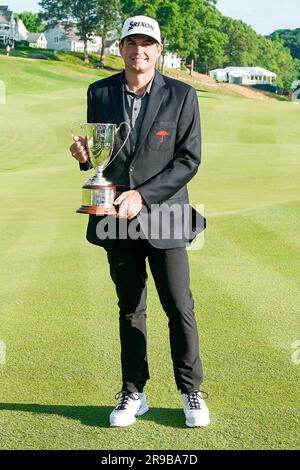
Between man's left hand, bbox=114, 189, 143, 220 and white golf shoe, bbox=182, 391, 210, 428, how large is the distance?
1215mm

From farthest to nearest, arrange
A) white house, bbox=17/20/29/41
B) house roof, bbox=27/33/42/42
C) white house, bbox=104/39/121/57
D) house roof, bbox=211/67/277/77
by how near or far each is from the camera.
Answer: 1. house roof, bbox=211/67/277/77
2. house roof, bbox=27/33/42/42
3. white house, bbox=17/20/29/41
4. white house, bbox=104/39/121/57

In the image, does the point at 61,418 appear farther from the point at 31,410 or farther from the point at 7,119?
the point at 7,119

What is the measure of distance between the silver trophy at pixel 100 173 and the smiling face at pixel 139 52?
0.37 metres

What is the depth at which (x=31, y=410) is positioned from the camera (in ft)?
17.8

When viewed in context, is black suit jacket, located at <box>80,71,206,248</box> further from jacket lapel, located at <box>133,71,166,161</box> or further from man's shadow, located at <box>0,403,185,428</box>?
man's shadow, located at <box>0,403,185,428</box>

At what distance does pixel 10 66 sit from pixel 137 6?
41.1 metres

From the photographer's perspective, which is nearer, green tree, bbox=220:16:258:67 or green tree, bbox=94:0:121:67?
green tree, bbox=94:0:121:67

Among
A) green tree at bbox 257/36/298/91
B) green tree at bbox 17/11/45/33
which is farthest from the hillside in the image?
green tree at bbox 257/36/298/91

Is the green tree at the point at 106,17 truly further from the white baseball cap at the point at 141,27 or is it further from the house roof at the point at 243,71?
the white baseball cap at the point at 141,27

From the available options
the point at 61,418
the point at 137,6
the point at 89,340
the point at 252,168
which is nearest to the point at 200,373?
the point at 61,418

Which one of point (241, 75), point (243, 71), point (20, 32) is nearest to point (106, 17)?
point (20, 32)

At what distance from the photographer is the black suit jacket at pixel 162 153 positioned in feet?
17.1

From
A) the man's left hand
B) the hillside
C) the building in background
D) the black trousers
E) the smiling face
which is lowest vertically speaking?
the building in background

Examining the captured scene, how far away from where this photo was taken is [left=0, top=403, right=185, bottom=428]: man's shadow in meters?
5.24
